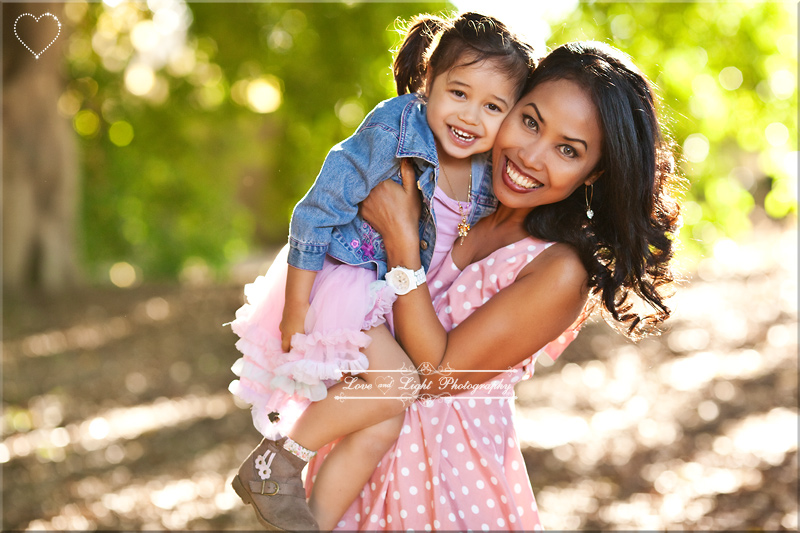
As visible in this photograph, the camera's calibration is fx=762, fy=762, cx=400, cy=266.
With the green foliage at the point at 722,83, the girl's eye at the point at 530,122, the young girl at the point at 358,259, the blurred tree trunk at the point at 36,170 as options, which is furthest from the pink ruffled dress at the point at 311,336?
the blurred tree trunk at the point at 36,170

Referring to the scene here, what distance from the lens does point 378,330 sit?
67.1 inches

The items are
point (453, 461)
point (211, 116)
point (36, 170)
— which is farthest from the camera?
point (211, 116)

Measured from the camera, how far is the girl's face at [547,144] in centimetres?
169

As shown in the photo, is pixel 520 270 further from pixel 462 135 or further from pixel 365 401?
pixel 365 401

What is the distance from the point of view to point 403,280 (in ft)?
5.52

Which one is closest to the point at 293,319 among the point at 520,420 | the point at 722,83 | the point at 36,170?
the point at 520,420

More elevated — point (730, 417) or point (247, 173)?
point (247, 173)

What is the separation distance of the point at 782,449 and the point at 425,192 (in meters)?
3.96

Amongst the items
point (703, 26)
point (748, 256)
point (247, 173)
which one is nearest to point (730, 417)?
point (703, 26)

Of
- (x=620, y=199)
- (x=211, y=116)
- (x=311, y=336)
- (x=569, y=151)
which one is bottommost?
(x=311, y=336)

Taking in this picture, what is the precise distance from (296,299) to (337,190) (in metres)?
0.26

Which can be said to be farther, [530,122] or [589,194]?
[589,194]

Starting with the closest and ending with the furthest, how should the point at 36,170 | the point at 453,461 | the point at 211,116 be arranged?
the point at 453,461, the point at 36,170, the point at 211,116

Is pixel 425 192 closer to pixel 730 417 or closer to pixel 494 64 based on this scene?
pixel 494 64
